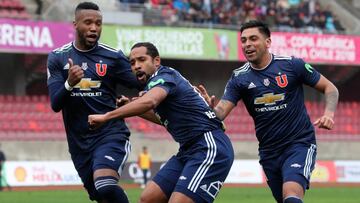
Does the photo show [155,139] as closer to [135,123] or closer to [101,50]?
[135,123]

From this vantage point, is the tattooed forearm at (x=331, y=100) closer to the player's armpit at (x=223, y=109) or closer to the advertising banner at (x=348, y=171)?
the player's armpit at (x=223, y=109)

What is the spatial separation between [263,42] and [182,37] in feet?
80.2

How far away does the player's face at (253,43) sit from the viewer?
10.6 meters

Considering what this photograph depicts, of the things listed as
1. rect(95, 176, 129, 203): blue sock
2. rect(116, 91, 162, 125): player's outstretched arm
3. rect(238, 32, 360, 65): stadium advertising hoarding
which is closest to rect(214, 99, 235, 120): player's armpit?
rect(116, 91, 162, 125): player's outstretched arm

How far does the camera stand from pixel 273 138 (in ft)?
34.9

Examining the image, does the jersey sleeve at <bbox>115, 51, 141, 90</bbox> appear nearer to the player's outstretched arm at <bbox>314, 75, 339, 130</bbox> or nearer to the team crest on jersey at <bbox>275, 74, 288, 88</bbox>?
the team crest on jersey at <bbox>275, 74, 288, 88</bbox>

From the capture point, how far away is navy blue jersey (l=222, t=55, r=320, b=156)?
A: 10.6m

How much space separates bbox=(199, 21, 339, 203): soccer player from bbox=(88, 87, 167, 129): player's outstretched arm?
57.7 inches

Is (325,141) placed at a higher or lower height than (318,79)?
lower

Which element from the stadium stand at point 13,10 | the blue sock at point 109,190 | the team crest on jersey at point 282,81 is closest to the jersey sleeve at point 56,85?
the blue sock at point 109,190

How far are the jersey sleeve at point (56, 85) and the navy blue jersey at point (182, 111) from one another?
1.36 m

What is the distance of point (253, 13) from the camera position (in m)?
38.7

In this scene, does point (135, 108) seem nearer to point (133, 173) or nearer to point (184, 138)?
point (184, 138)

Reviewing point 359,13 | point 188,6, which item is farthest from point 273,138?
point 359,13
